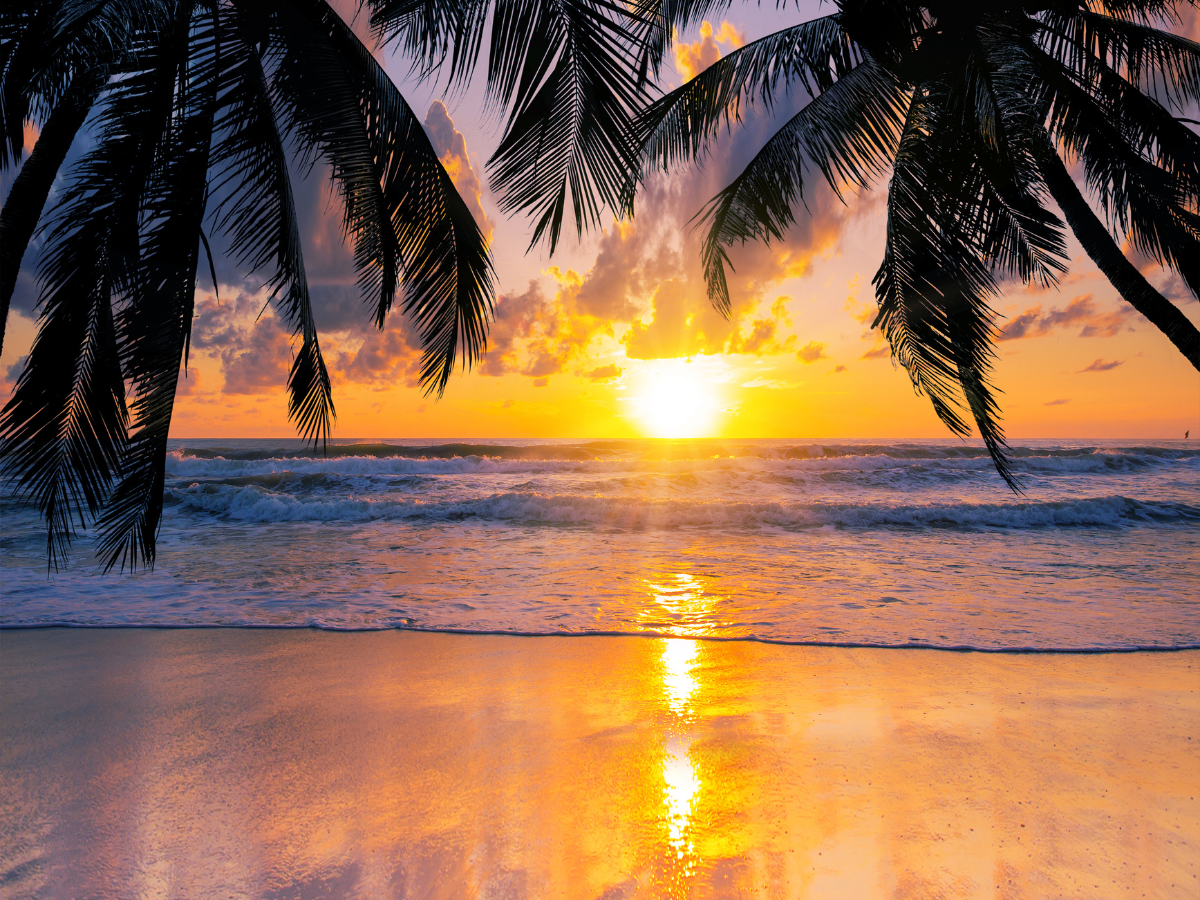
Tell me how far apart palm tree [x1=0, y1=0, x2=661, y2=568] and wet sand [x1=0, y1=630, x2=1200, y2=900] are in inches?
53.7

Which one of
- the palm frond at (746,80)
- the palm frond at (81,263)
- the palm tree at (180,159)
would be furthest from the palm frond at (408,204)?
the palm frond at (746,80)

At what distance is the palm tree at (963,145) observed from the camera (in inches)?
182

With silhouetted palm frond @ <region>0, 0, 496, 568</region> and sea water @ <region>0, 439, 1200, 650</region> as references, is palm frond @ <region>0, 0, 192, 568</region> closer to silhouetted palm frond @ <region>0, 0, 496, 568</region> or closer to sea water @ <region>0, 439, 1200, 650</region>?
silhouetted palm frond @ <region>0, 0, 496, 568</region>

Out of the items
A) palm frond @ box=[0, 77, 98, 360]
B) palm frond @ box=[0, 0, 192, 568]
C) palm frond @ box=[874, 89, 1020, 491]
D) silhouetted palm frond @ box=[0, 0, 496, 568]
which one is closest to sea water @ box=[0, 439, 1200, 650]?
palm frond @ box=[0, 0, 192, 568]

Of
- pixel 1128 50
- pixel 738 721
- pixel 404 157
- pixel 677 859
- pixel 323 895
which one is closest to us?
pixel 323 895

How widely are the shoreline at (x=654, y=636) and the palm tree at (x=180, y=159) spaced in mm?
1997

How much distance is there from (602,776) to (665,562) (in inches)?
238

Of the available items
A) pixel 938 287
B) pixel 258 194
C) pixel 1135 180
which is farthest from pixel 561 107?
pixel 1135 180

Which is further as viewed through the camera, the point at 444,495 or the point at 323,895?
the point at 444,495

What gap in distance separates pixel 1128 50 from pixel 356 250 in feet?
25.9

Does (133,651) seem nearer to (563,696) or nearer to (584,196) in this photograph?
(563,696)

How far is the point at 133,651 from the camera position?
200 inches

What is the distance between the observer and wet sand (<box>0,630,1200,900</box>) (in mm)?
2340

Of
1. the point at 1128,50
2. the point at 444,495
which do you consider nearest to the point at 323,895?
the point at 1128,50
